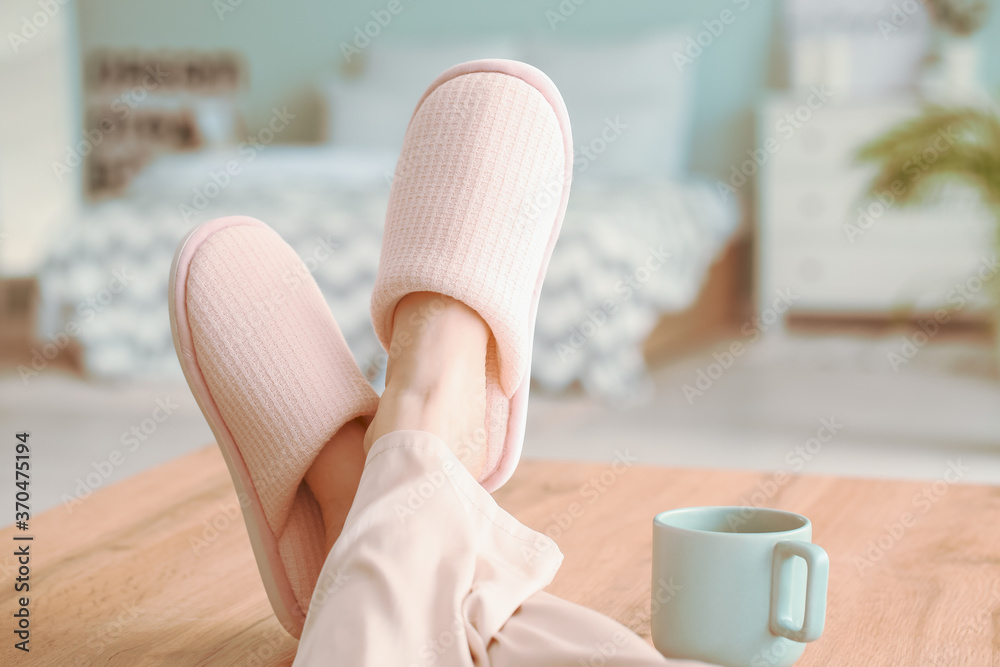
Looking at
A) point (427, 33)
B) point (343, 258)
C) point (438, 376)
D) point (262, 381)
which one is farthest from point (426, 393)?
point (427, 33)

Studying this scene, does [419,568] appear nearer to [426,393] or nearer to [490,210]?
[426,393]

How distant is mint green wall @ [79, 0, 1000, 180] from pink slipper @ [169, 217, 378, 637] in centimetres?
337

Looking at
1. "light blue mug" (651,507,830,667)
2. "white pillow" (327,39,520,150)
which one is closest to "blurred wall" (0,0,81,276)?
"white pillow" (327,39,520,150)

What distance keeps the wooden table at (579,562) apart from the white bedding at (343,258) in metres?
1.72

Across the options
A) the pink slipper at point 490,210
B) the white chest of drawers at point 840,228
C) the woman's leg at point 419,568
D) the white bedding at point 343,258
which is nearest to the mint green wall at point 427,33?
the white chest of drawers at point 840,228

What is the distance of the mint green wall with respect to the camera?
394 cm

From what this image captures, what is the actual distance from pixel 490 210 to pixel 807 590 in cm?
40

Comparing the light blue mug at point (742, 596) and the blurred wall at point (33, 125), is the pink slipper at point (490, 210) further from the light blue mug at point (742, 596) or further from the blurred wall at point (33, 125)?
the blurred wall at point (33, 125)

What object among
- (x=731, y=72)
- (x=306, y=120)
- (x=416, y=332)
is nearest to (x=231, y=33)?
(x=306, y=120)

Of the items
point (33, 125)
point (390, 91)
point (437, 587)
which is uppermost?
point (437, 587)

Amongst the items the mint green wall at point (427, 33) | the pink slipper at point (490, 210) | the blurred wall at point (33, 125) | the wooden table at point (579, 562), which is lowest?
the blurred wall at point (33, 125)

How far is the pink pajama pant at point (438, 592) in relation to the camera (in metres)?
0.50

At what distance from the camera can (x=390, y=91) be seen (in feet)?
13.3

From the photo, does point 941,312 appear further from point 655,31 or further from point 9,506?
point 9,506
